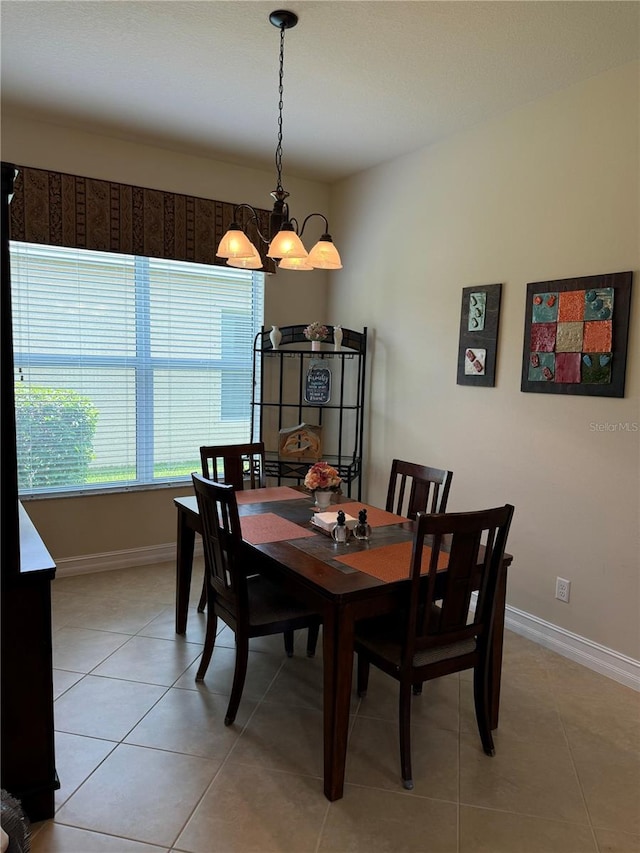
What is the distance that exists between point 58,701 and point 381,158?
362 cm

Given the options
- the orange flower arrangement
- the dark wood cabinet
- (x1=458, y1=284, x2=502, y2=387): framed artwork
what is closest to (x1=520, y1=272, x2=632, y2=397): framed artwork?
(x1=458, y1=284, x2=502, y2=387): framed artwork

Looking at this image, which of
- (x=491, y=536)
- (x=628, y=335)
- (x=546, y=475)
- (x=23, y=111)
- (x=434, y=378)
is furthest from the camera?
(x=434, y=378)

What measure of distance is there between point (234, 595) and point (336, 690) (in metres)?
0.58

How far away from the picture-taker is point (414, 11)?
2.19 meters

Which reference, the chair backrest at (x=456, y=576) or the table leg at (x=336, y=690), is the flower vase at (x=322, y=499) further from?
the table leg at (x=336, y=690)

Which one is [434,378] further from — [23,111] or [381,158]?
[23,111]

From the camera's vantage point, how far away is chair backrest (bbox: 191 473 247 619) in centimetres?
214

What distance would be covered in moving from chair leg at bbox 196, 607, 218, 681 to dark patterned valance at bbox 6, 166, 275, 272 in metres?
2.43

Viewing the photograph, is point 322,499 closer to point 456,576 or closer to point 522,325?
point 456,576

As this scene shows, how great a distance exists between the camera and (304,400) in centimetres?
433

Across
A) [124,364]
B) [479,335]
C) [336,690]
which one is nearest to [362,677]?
[336,690]

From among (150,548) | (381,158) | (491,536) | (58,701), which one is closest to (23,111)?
(381,158)

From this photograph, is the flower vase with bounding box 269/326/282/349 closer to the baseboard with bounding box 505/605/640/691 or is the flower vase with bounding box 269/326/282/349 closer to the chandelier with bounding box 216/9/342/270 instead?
the chandelier with bounding box 216/9/342/270
